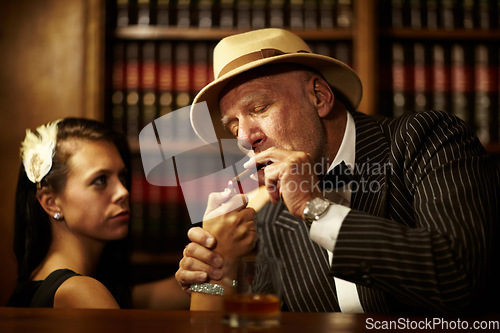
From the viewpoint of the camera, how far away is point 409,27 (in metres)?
1.91

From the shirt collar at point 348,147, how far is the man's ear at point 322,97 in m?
0.06

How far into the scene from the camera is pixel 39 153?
131cm

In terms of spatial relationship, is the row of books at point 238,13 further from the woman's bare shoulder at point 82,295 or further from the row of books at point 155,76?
the woman's bare shoulder at point 82,295

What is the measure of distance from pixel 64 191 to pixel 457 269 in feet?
3.15

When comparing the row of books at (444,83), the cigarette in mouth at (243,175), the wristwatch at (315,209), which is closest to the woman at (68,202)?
the cigarette in mouth at (243,175)

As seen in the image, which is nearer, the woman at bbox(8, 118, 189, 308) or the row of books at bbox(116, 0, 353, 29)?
the woman at bbox(8, 118, 189, 308)

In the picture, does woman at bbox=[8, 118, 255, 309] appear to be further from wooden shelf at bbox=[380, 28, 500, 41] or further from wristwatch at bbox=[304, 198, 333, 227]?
wooden shelf at bbox=[380, 28, 500, 41]

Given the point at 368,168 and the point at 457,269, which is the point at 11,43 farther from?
the point at 457,269

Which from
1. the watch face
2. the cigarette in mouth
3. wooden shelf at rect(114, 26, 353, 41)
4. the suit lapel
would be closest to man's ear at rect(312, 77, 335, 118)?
the suit lapel

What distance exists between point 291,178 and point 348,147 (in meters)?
0.40

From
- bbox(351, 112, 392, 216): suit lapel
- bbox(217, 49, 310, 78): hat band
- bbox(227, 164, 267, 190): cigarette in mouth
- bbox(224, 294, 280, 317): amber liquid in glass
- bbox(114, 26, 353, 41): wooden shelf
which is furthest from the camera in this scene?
bbox(114, 26, 353, 41): wooden shelf

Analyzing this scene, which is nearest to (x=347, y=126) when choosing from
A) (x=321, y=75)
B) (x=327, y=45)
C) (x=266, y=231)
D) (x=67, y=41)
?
(x=321, y=75)

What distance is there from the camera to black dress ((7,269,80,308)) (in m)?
1.08

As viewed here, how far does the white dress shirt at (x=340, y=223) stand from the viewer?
840 millimetres
